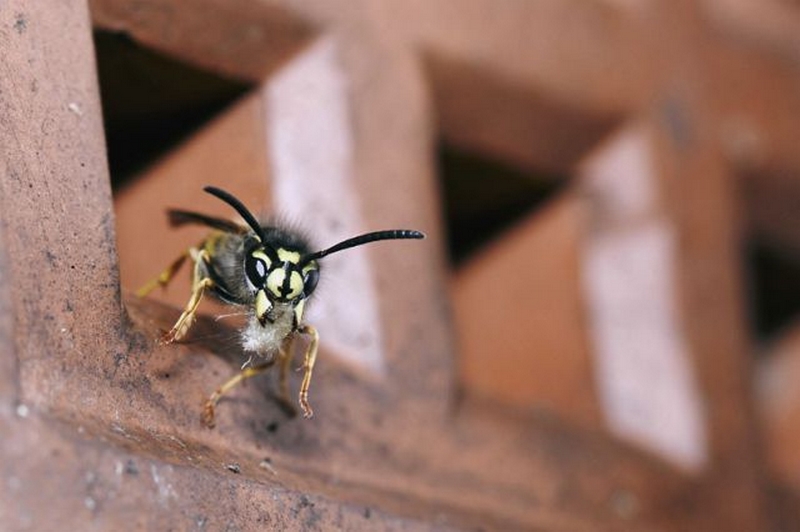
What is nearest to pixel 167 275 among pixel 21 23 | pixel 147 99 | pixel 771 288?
pixel 147 99

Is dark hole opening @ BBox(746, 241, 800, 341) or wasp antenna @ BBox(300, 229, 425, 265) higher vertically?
wasp antenna @ BBox(300, 229, 425, 265)

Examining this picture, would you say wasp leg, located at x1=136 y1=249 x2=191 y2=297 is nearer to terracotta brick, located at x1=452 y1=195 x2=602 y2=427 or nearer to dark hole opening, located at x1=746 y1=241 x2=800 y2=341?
terracotta brick, located at x1=452 y1=195 x2=602 y2=427

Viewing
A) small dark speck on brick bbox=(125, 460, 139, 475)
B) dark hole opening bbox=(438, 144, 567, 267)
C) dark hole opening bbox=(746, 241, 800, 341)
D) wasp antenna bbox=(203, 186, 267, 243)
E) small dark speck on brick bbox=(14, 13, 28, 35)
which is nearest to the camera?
small dark speck on brick bbox=(125, 460, 139, 475)

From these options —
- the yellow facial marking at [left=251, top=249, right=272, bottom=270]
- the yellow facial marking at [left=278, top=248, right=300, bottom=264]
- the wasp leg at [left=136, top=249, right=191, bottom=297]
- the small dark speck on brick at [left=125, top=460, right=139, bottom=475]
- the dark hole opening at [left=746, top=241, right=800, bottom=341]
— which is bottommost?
the dark hole opening at [left=746, top=241, right=800, bottom=341]

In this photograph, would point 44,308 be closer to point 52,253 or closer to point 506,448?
point 52,253

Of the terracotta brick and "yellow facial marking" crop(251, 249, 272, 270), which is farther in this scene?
the terracotta brick

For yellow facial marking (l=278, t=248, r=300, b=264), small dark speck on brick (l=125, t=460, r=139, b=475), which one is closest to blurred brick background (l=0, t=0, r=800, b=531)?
small dark speck on brick (l=125, t=460, r=139, b=475)

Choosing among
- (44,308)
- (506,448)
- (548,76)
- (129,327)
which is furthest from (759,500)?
(44,308)

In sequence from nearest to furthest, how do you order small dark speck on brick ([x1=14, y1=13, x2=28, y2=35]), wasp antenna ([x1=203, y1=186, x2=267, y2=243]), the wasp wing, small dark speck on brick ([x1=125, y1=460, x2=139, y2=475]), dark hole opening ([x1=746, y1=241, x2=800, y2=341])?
small dark speck on brick ([x1=125, y1=460, x2=139, y2=475])
small dark speck on brick ([x1=14, y1=13, x2=28, y2=35])
wasp antenna ([x1=203, y1=186, x2=267, y2=243])
the wasp wing
dark hole opening ([x1=746, y1=241, x2=800, y2=341])

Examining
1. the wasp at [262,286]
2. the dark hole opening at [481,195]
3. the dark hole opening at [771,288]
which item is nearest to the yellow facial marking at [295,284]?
the wasp at [262,286]
